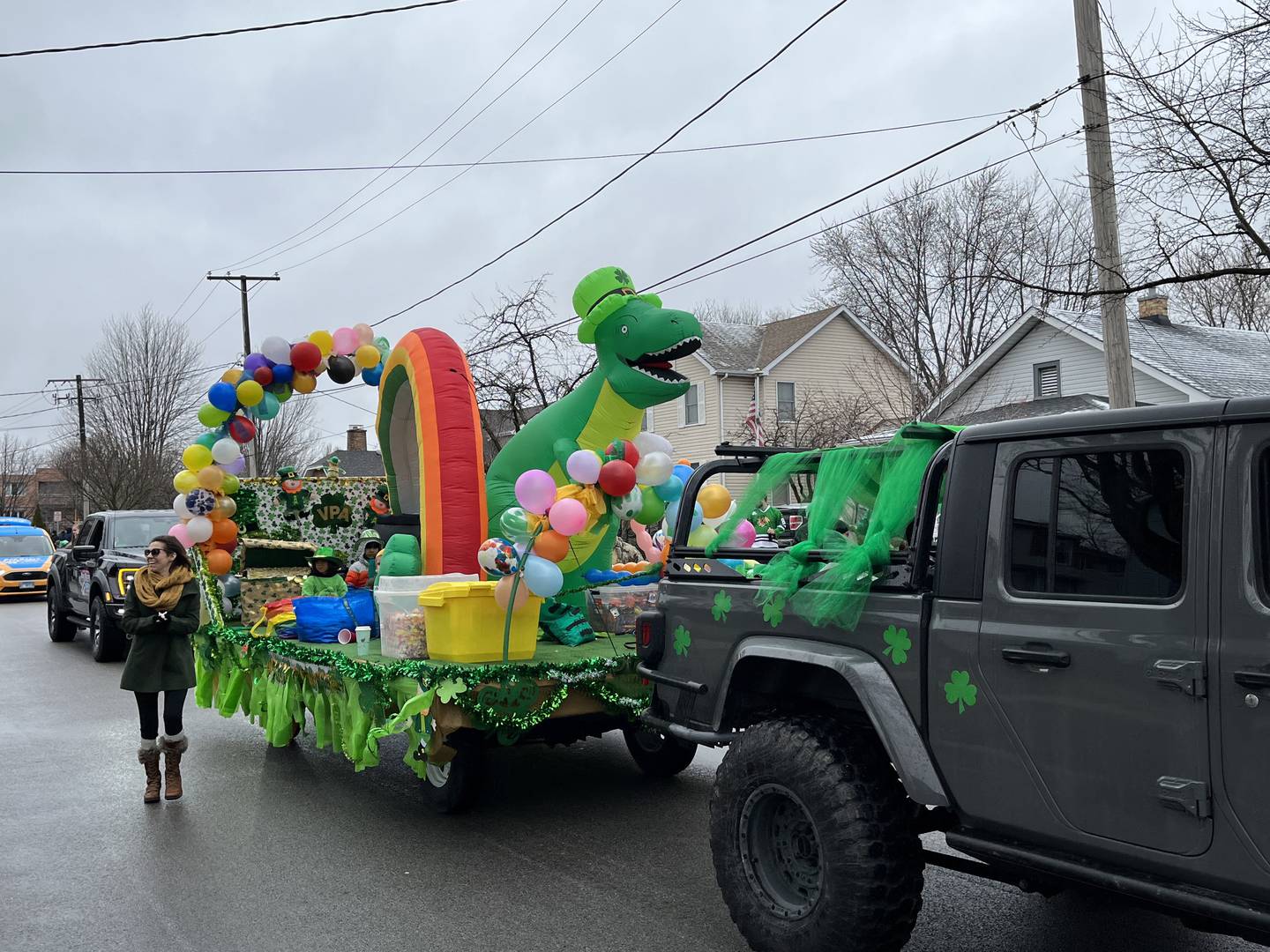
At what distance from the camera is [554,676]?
5852mm

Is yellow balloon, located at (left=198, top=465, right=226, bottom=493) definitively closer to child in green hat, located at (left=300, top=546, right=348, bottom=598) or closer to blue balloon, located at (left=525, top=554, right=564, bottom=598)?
child in green hat, located at (left=300, top=546, right=348, bottom=598)

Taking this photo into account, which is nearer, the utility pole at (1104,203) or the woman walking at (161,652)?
the woman walking at (161,652)

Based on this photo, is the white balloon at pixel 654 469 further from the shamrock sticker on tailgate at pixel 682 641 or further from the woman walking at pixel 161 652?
the woman walking at pixel 161 652

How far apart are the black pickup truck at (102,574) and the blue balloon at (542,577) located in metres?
8.68

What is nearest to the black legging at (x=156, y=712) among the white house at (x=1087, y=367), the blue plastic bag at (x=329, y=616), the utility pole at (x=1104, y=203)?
the blue plastic bag at (x=329, y=616)

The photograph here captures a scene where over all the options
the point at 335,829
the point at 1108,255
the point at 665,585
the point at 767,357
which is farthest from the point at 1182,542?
the point at 767,357

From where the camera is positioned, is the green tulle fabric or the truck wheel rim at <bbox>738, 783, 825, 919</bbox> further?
the truck wheel rim at <bbox>738, 783, 825, 919</bbox>

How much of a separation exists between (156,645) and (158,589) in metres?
0.35

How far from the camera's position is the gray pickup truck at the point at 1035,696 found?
290 centimetres

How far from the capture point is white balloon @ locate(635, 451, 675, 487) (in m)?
6.73

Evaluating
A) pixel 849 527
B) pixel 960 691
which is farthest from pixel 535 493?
pixel 960 691

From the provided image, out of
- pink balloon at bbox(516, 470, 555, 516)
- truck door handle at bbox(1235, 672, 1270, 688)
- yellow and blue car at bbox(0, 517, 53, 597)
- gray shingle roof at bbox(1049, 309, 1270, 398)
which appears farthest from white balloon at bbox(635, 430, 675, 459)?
yellow and blue car at bbox(0, 517, 53, 597)

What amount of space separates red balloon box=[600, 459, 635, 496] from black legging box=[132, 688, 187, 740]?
9.64 feet

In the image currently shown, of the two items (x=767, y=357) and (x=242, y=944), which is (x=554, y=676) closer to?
(x=242, y=944)
